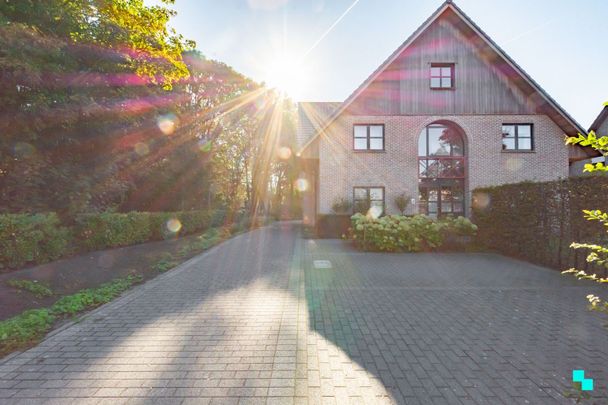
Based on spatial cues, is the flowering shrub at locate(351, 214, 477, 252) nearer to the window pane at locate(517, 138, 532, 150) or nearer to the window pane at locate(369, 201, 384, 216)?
the window pane at locate(369, 201, 384, 216)

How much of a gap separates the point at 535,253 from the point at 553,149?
10102 millimetres

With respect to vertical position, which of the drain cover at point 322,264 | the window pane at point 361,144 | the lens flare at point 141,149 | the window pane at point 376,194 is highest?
the window pane at point 361,144

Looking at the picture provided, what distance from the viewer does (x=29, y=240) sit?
6.90 meters

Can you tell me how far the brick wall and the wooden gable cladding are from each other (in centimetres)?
45

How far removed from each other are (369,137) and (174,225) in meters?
11.4

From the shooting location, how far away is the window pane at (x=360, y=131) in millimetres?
15539

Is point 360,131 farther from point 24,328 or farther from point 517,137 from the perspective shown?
point 24,328

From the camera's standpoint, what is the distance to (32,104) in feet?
27.3

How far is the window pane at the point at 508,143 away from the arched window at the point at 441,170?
202cm

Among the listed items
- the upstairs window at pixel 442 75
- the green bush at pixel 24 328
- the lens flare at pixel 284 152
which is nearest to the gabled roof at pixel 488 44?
the upstairs window at pixel 442 75

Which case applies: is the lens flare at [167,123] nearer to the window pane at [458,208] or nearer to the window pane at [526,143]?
the window pane at [458,208]

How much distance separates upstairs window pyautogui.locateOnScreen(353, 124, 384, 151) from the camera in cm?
1554

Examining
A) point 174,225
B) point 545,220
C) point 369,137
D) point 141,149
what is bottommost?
point 174,225

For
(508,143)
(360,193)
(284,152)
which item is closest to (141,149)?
(360,193)
